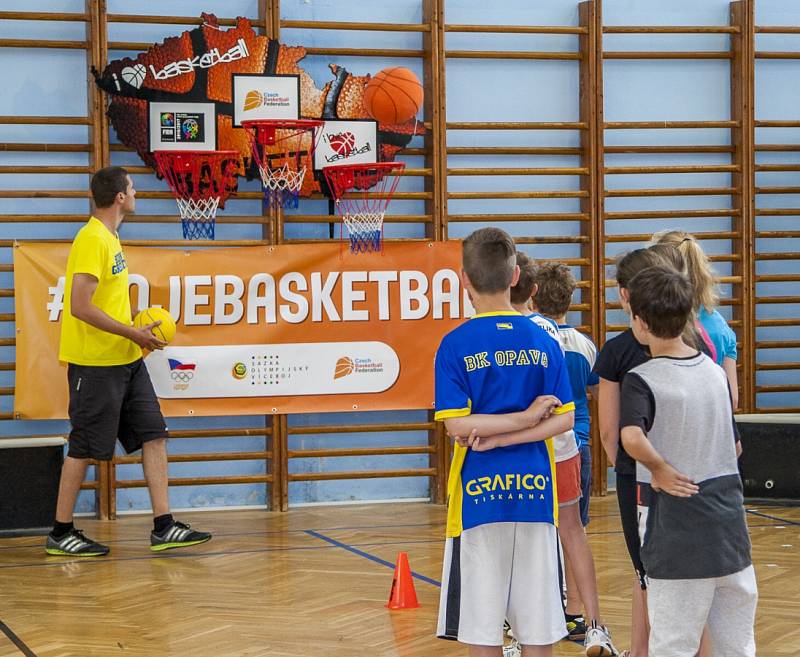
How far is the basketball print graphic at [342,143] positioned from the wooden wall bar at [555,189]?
0.37 metres

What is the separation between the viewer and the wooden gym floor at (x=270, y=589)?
371cm

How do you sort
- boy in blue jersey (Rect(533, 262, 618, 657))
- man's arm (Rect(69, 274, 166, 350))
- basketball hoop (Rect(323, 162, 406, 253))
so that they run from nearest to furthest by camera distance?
boy in blue jersey (Rect(533, 262, 618, 657)) → man's arm (Rect(69, 274, 166, 350)) → basketball hoop (Rect(323, 162, 406, 253))

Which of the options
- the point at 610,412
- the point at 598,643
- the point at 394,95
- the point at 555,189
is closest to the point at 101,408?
the point at 394,95

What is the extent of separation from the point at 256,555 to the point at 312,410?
4.48 feet

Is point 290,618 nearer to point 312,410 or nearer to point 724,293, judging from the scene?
point 312,410

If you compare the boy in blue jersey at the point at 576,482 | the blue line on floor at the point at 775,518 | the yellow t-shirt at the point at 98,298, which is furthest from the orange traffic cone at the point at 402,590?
the blue line on floor at the point at 775,518

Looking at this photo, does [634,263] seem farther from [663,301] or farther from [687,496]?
[687,496]

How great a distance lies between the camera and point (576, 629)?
12.2 ft

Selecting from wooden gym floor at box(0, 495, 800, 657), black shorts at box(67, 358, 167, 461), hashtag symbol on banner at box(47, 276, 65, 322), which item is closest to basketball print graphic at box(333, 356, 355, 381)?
wooden gym floor at box(0, 495, 800, 657)

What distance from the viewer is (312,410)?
6430 millimetres

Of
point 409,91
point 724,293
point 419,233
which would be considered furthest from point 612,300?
point 409,91

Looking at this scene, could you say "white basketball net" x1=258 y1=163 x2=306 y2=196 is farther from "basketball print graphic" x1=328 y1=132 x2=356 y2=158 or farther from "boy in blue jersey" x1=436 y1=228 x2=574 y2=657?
"boy in blue jersey" x1=436 y1=228 x2=574 y2=657

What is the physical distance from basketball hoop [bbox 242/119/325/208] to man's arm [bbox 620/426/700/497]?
4.14 m

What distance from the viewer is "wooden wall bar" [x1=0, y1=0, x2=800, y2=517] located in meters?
6.26
